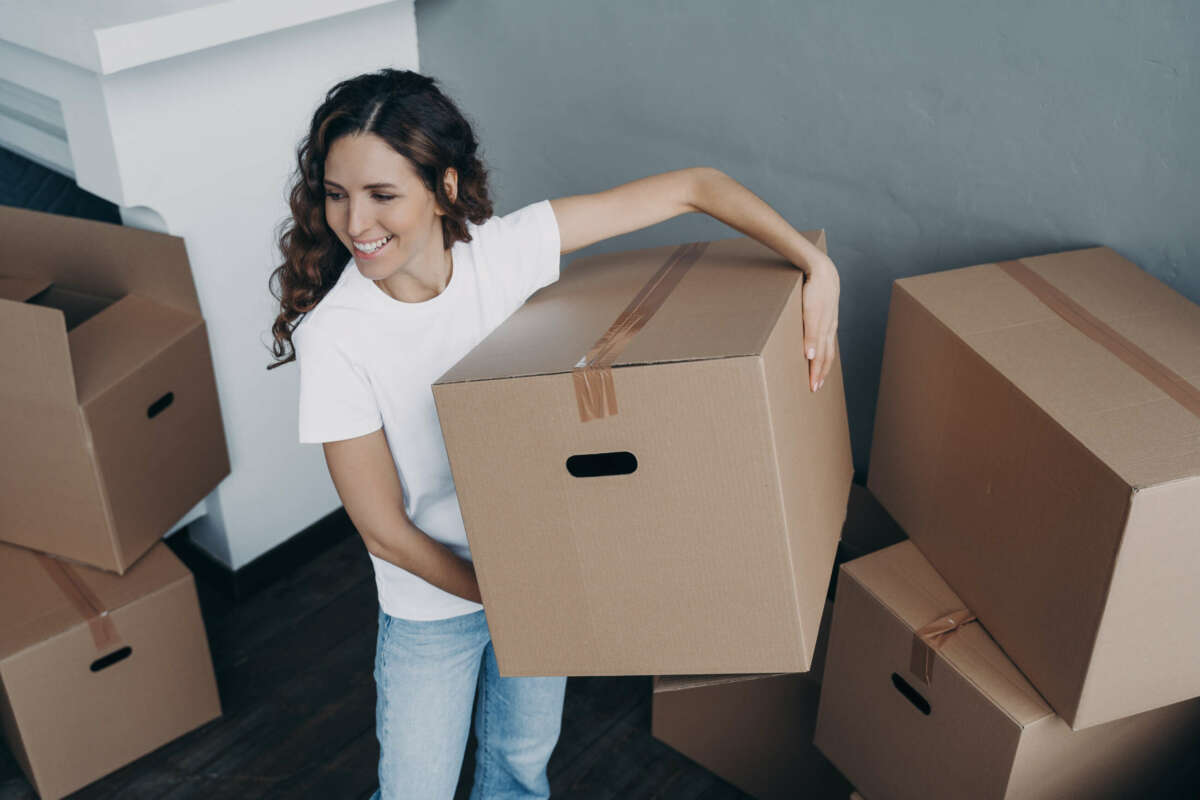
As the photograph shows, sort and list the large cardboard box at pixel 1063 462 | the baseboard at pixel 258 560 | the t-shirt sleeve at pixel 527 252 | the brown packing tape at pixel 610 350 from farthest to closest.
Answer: the baseboard at pixel 258 560
the t-shirt sleeve at pixel 527 252
the large cardboard box at pixel 1063 462
the brown packing tape at pixel 610 350

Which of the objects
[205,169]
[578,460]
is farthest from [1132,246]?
[205,169]

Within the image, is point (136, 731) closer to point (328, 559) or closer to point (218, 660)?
point (218, 660)

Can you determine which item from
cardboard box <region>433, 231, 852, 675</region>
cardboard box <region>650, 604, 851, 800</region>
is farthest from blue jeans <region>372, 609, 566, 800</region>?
cardboard box <region>650, 604, 851, 800</region>

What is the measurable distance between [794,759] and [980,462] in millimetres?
631

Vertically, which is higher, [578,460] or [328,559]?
[578,460]

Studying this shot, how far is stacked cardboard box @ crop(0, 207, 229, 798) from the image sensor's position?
53.5 inches

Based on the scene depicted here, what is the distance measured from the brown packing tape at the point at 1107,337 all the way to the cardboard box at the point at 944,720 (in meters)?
0.33

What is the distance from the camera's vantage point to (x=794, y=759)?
1441mm

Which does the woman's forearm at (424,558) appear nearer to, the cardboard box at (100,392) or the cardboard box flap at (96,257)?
the cardboard box at (100,392)

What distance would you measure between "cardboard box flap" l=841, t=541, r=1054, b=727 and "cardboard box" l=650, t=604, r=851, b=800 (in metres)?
0.20

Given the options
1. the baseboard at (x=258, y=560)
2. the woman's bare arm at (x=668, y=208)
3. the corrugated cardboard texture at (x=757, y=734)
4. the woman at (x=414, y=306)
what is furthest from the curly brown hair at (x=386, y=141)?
the baseboard at (x=258, y=560)

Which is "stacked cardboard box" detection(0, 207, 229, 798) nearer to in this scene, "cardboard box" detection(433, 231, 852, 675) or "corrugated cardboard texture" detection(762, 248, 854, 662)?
"cardboard box" detection(433, 231, 852, 675)

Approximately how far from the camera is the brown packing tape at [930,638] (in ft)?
3.51

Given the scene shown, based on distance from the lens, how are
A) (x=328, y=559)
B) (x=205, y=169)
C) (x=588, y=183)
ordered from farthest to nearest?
(x=328, y=559) → (x=588, y=183) → (x=205, y=169)
